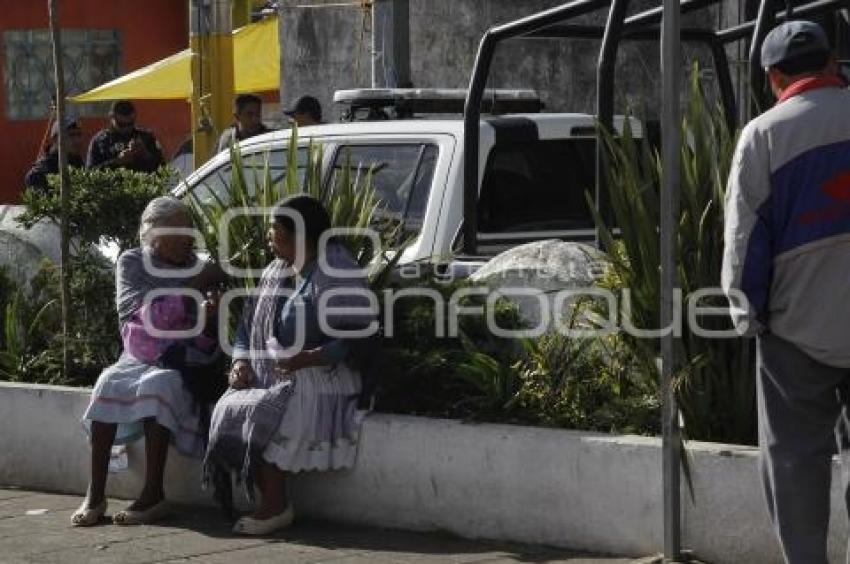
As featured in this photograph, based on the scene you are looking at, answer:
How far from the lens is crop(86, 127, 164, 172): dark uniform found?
1370 centimetres

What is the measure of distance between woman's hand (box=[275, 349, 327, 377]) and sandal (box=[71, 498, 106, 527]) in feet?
3.73

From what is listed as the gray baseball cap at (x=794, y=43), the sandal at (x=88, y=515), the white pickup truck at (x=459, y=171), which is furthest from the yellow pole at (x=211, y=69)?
the gray baseball cap at (x=794, y=43)

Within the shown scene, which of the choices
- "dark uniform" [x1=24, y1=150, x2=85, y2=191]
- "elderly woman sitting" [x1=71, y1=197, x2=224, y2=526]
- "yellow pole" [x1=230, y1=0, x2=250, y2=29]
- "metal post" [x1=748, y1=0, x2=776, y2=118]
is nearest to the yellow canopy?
"yellow pole" [x1=230, y1=0, x2=250, y2=29]

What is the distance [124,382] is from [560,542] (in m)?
2.16

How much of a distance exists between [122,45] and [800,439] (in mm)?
21534

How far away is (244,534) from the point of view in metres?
7.93

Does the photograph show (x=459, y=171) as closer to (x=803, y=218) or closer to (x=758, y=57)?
(x=758, y=57)

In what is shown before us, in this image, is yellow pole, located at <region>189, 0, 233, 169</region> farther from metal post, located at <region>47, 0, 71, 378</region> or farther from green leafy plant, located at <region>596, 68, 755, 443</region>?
green leafy plant, located at <region>596, 68, 755, 443</region>

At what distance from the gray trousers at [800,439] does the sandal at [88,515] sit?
135 inches

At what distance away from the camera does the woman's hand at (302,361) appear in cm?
781

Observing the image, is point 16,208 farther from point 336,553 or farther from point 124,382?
point 336,553

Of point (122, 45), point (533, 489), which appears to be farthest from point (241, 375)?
point (122, 45)

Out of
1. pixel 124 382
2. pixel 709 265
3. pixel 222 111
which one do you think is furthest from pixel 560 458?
pixel 222 111

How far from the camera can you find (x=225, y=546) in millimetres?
7750
